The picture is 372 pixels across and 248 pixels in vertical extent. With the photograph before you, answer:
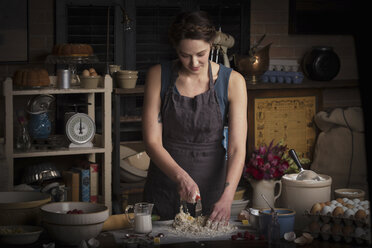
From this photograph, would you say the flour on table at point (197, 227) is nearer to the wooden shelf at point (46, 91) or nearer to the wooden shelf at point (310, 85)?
the wooden shelf at point (46, 91)

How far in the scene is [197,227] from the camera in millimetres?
2424

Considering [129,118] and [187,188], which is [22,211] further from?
[129,118]

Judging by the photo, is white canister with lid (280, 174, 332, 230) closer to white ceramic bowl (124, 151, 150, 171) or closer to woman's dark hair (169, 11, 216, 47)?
woman's dark hair (169, 11, 216, 47)

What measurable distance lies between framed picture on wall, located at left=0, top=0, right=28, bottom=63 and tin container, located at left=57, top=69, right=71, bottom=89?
0.51 m

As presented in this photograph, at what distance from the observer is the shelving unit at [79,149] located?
12.9ft

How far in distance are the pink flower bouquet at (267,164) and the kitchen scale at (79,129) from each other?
4.24 ft

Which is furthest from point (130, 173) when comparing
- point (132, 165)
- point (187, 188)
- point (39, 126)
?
point (187, 188)

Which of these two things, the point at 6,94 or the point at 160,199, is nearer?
the point at 160,199

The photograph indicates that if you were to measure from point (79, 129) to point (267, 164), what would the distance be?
1.47 metres

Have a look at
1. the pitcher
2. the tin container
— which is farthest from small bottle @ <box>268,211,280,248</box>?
the tin container

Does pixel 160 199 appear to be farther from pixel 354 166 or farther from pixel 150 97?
pixel 354 166

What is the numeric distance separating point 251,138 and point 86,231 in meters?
2.90

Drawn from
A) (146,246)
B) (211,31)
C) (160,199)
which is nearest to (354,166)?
(160,199)

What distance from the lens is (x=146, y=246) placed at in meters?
2.21
